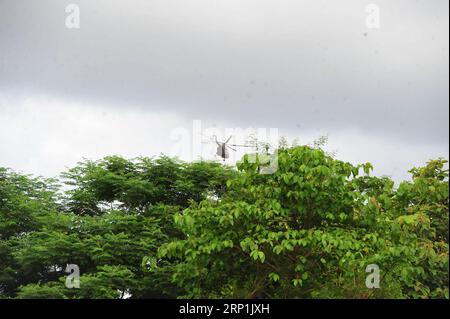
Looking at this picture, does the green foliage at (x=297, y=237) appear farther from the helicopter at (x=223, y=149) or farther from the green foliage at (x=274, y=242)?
the helicopter at (x=223, y=149)

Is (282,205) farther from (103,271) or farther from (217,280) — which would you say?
(103,271)

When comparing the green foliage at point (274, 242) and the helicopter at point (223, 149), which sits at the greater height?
the helicopter at point (223, 149)

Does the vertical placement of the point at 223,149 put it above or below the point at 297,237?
above

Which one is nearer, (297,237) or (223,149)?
(297,237)


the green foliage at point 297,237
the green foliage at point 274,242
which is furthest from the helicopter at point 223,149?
the green foliage at point 297,237

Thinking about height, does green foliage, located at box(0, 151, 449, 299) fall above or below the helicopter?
below

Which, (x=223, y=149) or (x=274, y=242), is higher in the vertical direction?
(x=223, y=149)

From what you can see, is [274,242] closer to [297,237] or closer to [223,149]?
[297,237]

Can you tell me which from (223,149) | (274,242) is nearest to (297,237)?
(274,242)

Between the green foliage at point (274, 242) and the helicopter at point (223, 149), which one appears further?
the helicopter at point (223, 149)

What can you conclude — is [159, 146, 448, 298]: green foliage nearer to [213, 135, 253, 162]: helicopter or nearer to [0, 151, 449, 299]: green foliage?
[0, 151, 449, 299]: green foliage

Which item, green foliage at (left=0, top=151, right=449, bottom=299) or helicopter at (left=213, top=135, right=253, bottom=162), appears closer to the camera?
green foliage at (left=0, top=151, right=449, bottom=299)

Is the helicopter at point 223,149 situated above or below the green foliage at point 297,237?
above

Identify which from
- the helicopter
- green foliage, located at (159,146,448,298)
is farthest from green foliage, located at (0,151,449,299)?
the helicopter
